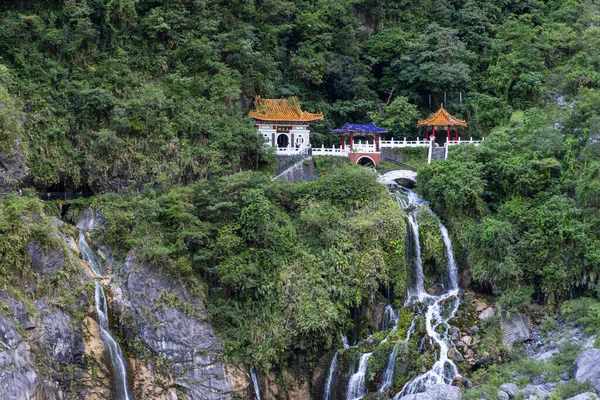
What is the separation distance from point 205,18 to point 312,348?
17788 millimetres

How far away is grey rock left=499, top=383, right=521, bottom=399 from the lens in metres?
21.2

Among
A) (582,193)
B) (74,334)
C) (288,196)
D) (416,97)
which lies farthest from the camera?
(416,97)

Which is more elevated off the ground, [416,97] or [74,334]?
[416,97]

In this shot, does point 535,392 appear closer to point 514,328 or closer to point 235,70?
point 514,328

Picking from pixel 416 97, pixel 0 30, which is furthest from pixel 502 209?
pixel 0 30

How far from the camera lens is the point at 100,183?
2914 centimetres

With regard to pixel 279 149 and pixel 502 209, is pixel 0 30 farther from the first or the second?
pixel 502 209

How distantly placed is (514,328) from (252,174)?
440 inches

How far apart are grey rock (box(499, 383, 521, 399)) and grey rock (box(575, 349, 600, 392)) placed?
69.3 inches

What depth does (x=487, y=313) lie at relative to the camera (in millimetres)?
25922

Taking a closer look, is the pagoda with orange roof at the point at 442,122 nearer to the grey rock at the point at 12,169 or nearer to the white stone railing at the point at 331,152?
the white stone railing at the point at 331,152

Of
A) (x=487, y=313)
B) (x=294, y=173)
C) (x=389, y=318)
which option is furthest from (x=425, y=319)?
(x=294, y=173)

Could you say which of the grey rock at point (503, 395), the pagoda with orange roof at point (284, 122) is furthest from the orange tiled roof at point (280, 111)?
the grey rock at point (503, 395)

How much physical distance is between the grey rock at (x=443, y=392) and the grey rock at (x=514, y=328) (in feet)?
11.7
